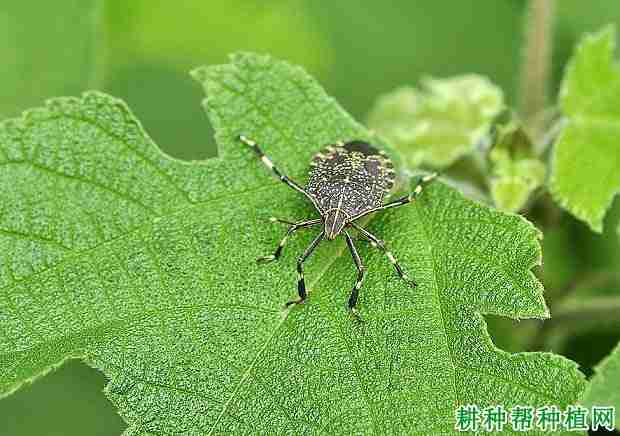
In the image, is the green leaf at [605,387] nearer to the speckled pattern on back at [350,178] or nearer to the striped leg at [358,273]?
the striped leg at [358,273]

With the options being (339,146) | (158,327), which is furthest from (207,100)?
(158,327)

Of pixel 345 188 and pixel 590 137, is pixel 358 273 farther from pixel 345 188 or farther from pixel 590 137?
pixel 590 137

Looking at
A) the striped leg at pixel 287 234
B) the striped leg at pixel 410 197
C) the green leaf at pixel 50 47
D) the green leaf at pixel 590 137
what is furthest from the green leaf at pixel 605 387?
the green leaf at pixel 50 47

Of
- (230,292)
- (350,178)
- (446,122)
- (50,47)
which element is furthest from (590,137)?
(50,47)

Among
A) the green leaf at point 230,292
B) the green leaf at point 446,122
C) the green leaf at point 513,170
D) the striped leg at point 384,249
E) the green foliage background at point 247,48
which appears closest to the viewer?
the green leaf at point 230,292

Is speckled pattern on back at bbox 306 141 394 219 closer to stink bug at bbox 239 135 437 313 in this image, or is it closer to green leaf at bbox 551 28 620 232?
stink bug at bbox 239 135 437 313

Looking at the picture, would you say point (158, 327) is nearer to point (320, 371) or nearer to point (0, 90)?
point (320, 371)
